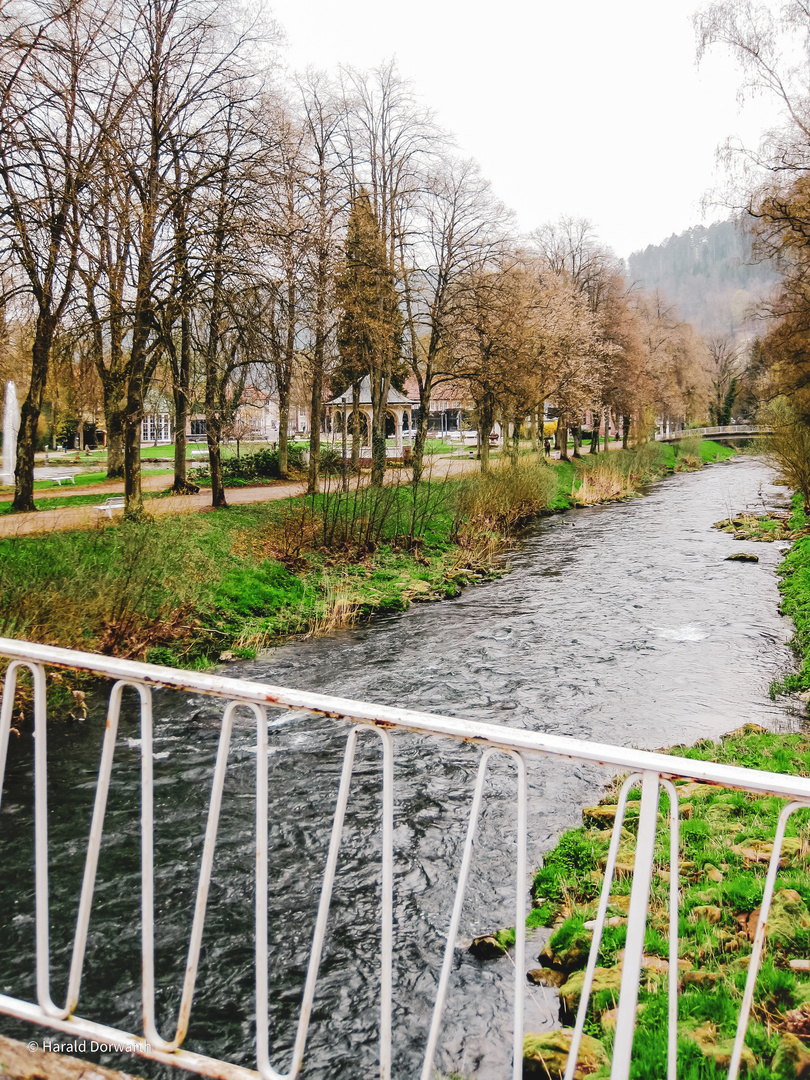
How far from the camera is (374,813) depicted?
7082 millimetres

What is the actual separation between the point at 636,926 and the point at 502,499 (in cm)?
2380

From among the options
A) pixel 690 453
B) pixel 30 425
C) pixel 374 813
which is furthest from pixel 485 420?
pixel 690 453

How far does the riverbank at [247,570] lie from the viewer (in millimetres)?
10328

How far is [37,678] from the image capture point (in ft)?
8.63

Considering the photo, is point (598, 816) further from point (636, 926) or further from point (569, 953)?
point (636, 926)

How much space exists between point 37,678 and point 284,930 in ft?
11.9

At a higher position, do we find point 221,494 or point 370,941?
point 221,494

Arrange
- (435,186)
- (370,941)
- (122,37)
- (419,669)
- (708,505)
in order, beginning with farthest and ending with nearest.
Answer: (708,505)
(435,186)
(122,37)
(419,669)
(370,941)

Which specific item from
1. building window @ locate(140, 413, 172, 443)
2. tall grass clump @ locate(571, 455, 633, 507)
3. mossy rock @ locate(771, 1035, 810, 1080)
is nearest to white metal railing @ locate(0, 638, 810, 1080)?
mossy rock @ locate(771, 1035, 810, 1080)

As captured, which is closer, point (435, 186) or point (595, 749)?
point (595, 749)

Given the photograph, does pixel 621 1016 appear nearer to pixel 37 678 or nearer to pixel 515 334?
pixel 37 678

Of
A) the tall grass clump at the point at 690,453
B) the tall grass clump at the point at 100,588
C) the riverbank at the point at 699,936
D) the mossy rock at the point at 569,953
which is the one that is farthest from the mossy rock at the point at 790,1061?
the tall grass clump at the point at 690,453

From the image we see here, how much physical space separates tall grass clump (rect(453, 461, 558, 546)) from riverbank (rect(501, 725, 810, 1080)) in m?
15.5

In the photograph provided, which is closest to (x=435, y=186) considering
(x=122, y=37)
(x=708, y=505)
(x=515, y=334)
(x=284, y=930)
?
(x=515, y=334)
